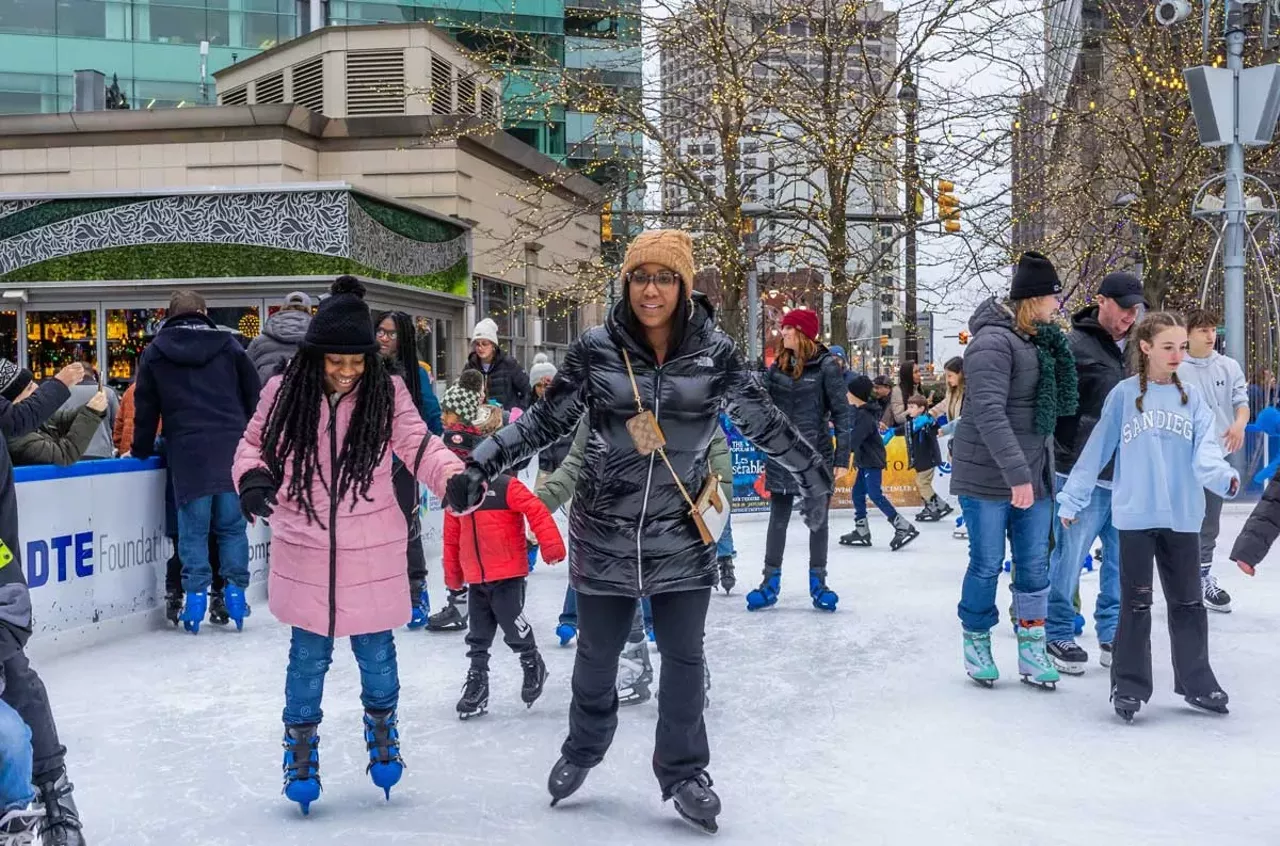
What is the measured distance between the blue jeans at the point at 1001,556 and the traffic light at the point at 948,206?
10914mm

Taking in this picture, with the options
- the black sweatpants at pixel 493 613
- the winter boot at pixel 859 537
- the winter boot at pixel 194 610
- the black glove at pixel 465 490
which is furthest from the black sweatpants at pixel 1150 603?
the winter boot at pixel 859 537

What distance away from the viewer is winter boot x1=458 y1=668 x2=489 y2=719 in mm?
5352

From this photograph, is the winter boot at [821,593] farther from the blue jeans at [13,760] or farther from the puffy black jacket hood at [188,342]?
the blue jeans at [13,760]

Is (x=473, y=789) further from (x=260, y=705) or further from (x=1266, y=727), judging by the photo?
(x=1266, y=727)

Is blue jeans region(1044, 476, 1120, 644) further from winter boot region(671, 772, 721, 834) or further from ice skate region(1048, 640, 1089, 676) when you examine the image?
winter boot region(671, 772, 721, 834)

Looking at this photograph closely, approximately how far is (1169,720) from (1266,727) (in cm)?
35

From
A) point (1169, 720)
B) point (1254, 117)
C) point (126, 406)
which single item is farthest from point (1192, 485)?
point (1254, 117)

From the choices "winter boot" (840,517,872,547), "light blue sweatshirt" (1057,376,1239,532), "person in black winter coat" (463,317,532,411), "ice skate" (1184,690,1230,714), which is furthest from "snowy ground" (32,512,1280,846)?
"winter boot" (840,517,872,547)

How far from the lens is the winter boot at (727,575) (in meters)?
8.62

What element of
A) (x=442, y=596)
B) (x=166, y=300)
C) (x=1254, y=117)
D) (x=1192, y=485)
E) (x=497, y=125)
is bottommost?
(x=442, y=596)

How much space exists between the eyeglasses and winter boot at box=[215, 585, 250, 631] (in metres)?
4.43

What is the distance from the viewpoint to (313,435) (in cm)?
406

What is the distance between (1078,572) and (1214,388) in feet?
5.58

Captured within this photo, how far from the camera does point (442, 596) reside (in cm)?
870
